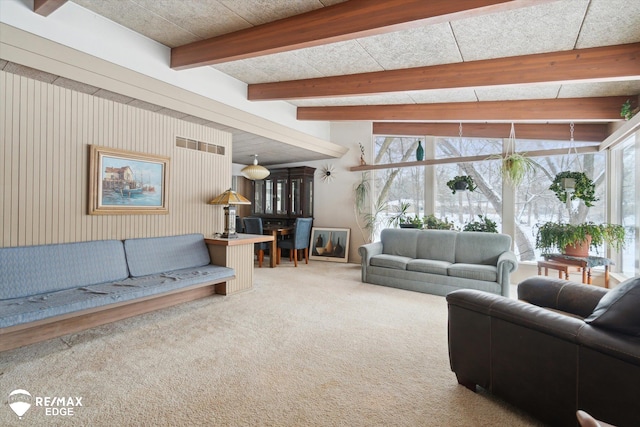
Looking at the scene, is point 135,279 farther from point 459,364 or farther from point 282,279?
point 459,364

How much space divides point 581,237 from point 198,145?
5.10 meters

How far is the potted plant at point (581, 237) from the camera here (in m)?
3.72

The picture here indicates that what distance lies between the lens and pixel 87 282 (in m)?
2.99

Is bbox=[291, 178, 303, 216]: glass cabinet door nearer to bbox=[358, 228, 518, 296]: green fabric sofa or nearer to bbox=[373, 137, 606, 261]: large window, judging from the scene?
bbox=[373, 137, 606, 261]: large window

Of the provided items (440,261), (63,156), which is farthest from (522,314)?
(63,156)

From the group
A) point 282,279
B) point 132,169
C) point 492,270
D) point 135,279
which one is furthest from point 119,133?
point 492,270

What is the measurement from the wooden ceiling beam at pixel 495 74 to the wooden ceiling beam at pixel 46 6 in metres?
2.51

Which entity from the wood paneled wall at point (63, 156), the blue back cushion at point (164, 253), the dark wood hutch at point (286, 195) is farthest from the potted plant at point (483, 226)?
the wood paneled wall at point (63, 156)

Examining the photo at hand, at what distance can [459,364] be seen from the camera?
2033mm

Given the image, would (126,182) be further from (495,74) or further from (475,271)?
(475,271)

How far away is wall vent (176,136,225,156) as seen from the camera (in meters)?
4.12

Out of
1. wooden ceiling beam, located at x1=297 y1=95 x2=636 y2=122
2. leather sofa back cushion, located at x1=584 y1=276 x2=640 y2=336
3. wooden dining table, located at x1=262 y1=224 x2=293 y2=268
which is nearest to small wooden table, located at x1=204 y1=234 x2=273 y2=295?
wooden dining table, located at x1=262 y1=224 x2=293 y2=268

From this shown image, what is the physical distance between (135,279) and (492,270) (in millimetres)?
4299

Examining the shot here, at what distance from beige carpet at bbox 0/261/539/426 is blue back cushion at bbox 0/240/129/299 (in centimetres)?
48
